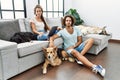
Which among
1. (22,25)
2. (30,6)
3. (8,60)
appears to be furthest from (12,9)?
(8,60)

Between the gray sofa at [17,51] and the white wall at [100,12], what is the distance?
69.5 inches

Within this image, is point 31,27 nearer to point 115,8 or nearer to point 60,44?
point 60,44

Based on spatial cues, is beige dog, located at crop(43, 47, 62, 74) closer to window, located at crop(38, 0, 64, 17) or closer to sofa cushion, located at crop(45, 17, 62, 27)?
sofa cushion, located at crop(45, 17, 62, 27)

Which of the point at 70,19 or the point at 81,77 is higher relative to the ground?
the point at 70,19

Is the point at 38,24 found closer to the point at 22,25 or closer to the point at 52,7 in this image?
the point at 22,25

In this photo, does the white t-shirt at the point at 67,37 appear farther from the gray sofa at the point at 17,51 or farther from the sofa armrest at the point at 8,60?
the sofa armrest at the point at 8,60

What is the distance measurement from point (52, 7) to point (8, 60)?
3.15 metres

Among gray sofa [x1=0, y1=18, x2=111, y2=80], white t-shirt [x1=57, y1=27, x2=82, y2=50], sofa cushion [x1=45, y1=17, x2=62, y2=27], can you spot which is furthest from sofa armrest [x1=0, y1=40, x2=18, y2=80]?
sofa cushion [x1=45, y1=17, x2=62, y2=27]

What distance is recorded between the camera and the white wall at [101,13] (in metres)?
4.54

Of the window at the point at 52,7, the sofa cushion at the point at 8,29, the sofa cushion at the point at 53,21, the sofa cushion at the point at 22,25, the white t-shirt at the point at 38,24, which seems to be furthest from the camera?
the window at the point at 52,7

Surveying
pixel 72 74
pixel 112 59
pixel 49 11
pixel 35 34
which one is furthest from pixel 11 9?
pixel 112 59

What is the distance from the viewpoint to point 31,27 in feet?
10.0

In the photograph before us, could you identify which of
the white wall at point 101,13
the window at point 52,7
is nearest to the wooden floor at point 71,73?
the white wall at point 101,13

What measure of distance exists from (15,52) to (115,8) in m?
3.61
